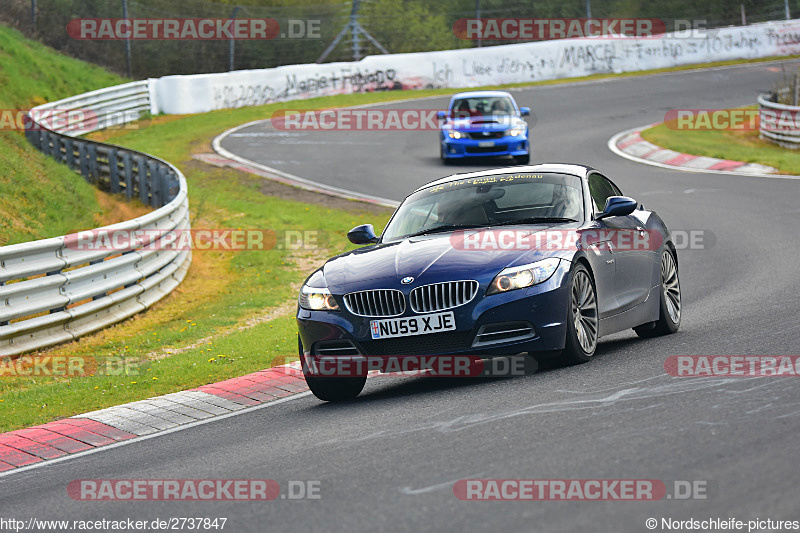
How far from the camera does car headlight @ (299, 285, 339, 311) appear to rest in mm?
8047

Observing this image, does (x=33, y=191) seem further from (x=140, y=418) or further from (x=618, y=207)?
(x=618, y=207)

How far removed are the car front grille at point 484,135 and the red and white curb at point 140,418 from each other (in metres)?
16.8

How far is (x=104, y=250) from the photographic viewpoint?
1277cm

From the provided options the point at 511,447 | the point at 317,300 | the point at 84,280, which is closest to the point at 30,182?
the point at 84,280

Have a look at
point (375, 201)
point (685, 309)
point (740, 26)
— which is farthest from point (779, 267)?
point (740, 26)

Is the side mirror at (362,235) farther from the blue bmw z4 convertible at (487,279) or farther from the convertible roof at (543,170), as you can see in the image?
the convertible roof at (543,170)

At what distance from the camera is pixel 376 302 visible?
7.85m

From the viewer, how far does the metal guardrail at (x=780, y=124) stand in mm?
28422

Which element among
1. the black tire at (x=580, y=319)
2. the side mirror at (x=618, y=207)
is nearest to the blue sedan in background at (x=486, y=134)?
the side mirror at (x=618, y=207)

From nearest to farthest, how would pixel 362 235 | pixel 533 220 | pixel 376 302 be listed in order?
pixel 376 302
pixel 533 220
pixel 362 235

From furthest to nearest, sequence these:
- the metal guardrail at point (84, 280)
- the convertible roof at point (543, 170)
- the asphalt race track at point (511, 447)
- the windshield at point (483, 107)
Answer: the windshield at point (483, 107), the metal guardrail at point (84, 280), the convertible roof at point (543, 170), the asphalt race track at point (511, 447)

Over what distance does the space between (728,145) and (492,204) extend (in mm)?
21150

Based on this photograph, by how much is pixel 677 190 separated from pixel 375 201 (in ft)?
18.6

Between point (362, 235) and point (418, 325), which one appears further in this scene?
point (362, 235)
